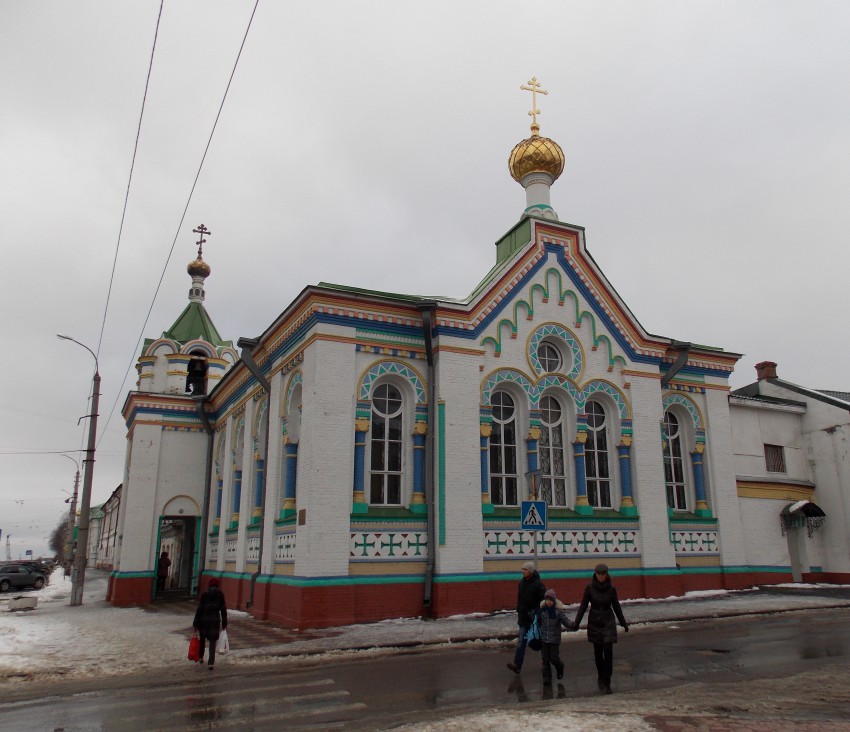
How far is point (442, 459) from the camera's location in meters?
15.2

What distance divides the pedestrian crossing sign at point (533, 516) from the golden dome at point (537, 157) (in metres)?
10.5

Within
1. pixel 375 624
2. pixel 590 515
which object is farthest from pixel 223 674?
pixel 590 515

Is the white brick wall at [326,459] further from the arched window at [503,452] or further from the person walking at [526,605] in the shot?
the person walking at [526,605]

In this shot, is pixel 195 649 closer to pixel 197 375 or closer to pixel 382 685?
pixel 382 685

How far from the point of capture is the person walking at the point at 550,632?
855 cm

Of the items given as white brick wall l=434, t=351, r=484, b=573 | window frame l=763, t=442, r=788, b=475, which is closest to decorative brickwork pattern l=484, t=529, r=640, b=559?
white brick wall l=434, t=351, r=484, b=573

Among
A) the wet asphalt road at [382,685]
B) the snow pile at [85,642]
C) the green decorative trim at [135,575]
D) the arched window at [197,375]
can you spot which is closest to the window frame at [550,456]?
the wet asphalt road at [382,685]

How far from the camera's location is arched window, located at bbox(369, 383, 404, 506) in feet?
50.2

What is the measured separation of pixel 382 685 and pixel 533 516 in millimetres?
4521

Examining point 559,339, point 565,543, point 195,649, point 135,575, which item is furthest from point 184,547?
point 195,649

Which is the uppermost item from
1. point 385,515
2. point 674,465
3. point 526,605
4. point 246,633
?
point 674,465

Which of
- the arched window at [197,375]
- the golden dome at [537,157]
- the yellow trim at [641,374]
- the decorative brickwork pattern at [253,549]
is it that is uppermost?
the golden dome at [537,157]

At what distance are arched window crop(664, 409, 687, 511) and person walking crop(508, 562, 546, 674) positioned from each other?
33.4ft

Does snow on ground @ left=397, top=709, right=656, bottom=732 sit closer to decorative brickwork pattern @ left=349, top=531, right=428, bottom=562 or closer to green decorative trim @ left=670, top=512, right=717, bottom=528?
decorative brickwork pattern @ left=349, top=531, right=428, bottom=562
